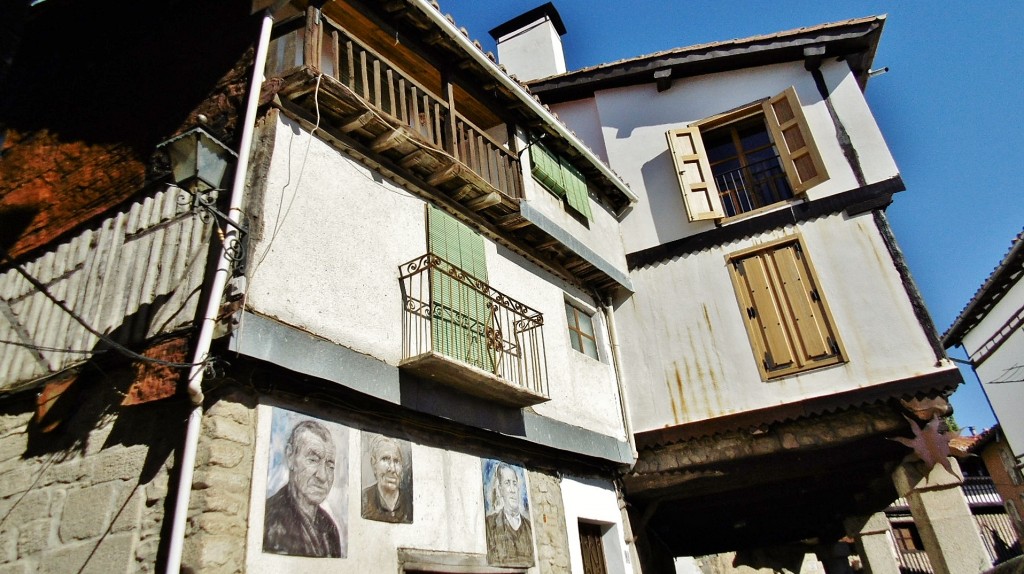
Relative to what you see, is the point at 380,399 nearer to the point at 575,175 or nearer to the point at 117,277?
the point at 117,277

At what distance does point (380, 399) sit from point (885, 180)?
28.8 feet

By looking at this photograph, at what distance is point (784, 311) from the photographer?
10289 mm

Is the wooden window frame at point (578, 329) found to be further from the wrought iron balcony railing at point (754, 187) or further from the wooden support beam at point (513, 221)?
the wrought iron balcony railing at point (754, 187)

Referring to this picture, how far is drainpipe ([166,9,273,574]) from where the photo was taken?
4512 mm

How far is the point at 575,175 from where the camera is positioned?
1191cm

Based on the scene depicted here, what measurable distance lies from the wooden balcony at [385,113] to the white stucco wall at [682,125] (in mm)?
3293

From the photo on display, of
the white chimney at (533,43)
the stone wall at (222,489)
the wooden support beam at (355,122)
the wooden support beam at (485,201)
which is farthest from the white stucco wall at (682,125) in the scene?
the stone wall at (222,489)

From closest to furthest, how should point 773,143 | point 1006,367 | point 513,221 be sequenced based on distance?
1. point 513,221
2. point 773,143
3. point 1006,367

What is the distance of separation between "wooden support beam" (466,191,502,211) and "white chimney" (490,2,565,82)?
6.98 meters

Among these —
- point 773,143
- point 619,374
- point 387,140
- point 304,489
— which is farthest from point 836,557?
point 304,489

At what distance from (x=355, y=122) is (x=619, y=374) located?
6174 millimetres

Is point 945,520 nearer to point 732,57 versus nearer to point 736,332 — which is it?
point 736,332

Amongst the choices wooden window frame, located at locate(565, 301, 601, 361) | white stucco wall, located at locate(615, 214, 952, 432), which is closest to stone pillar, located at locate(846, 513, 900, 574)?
white stucco wall, located at locate(615, 214, 952, 432)

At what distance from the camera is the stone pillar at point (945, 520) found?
863 centimetres
